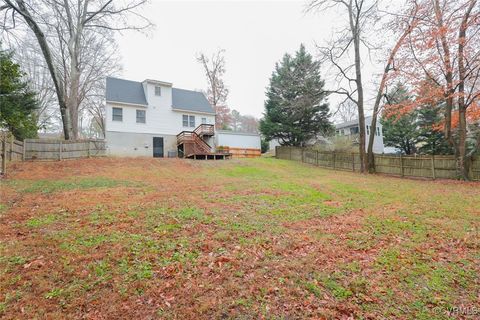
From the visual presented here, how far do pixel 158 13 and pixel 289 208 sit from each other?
14.7 meters

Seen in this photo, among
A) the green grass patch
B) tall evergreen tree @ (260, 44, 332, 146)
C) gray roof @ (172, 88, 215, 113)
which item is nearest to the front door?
gray roof @ (172, 88, 215, 113)

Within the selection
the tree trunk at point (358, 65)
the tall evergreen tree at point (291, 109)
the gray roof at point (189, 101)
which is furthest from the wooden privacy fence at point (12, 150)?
the tree trunk at point (358, 65)

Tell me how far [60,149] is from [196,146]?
9.53 m

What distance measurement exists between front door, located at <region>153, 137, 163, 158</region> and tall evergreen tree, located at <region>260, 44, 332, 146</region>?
1050cm

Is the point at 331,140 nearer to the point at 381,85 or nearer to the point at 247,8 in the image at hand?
the point at 381,85

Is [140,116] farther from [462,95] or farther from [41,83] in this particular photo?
[462,95]

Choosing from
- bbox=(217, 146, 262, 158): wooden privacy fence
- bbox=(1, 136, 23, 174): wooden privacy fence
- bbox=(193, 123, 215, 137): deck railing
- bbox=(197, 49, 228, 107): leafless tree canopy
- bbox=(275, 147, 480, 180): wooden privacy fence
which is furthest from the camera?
bbox=(197, 49, 228, 107): leafless tree canopy

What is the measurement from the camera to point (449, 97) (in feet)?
40.1

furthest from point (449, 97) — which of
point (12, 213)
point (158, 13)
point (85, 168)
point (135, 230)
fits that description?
point (85, 168)

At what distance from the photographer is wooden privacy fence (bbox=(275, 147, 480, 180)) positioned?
43.0 feet

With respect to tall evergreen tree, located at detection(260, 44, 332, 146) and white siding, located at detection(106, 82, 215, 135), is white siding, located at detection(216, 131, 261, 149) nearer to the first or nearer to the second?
tall evergreen tree, located at detection(260, 44, 332, 146)

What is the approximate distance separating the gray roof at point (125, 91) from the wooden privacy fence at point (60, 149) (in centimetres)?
551

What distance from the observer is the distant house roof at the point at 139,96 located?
19.9m

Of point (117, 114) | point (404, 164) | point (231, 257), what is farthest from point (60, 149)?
point (404, 164)
